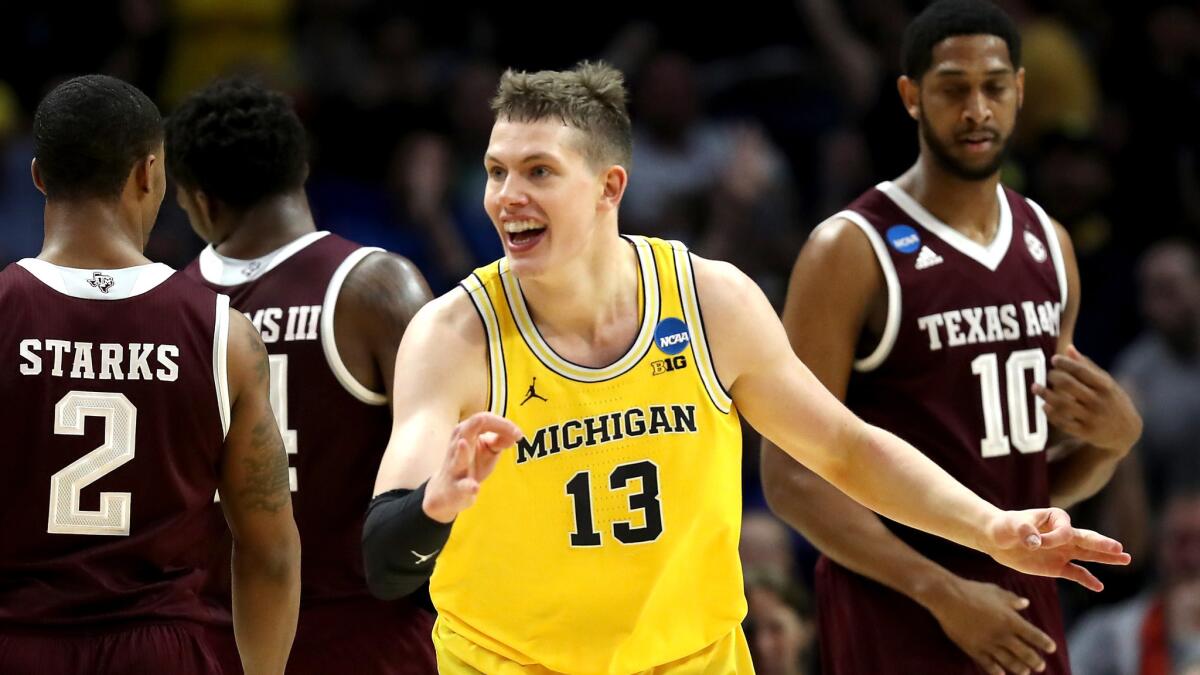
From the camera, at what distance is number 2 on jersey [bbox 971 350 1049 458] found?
18.8 ft

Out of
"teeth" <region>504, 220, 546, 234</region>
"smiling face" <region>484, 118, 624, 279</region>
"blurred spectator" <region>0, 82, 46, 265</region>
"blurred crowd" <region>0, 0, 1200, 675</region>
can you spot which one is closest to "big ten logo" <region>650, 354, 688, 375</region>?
"smiling face" <region>484, 118, 624, 279</region>

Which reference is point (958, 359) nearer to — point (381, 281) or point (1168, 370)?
point (381, 281)

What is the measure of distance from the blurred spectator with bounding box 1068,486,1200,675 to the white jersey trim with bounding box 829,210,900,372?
3.29 m

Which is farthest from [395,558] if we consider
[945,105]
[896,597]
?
[945,105]

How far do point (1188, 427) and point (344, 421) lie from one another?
576 cm

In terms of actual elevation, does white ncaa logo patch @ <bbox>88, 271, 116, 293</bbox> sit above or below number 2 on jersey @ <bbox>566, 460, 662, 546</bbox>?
above

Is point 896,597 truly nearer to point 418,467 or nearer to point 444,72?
point 418,467

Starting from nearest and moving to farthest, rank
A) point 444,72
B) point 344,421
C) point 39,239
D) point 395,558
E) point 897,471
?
1. point 395,558
2. point 897,471
3. point 344,421
4. point 39,239
5. point 444,72

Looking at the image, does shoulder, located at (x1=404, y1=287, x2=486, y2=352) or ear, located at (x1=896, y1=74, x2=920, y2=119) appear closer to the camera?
shoulder, located at (x1=404, y1=287, x2=486, y2=352)

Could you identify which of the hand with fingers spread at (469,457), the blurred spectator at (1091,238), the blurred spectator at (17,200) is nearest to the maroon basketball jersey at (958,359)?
the hand with fingers spread at (469,457)

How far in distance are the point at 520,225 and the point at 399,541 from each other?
3.10 feet

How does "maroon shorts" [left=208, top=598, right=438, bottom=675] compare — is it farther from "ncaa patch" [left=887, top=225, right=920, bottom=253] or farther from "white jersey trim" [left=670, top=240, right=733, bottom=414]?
"ncaa patch" [left=887, top=225, right=920, bottom=253]

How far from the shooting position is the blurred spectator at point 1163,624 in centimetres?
834

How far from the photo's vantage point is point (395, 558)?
4121 mm
